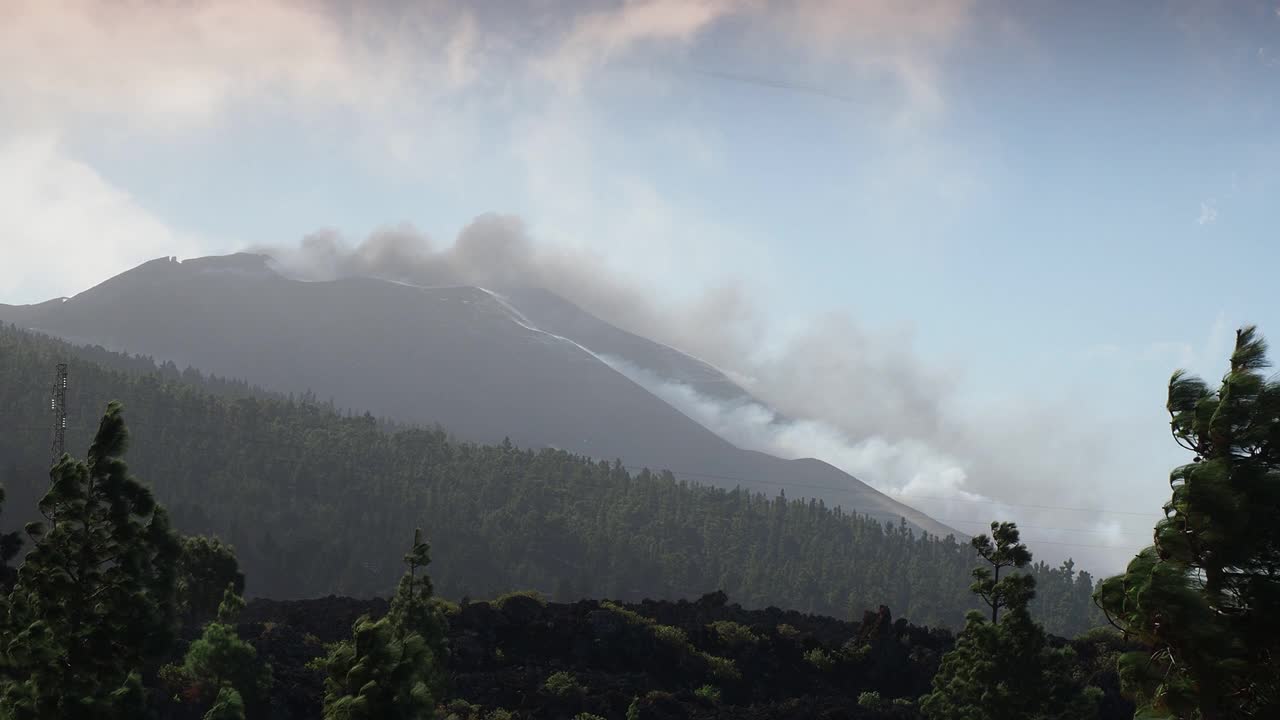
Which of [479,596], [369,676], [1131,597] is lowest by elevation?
[479,596]

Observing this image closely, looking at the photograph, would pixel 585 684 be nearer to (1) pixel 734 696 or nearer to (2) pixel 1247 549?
(1) pixel 734 696

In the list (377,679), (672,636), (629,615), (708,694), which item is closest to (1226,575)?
(377,679)

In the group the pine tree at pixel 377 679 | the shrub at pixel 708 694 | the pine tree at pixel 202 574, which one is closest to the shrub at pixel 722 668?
the shrub at pixel 708 694

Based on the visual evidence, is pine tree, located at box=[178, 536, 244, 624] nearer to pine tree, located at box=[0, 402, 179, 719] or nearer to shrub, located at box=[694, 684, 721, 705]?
shrub, located at box=[694, 684, 721, 705]

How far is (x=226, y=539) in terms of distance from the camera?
13212 cm

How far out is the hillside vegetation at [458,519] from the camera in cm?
14012

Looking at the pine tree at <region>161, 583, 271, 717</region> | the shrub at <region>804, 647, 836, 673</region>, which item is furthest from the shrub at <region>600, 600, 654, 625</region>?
the pine tree at <region>161, 583, 271, 717</region>

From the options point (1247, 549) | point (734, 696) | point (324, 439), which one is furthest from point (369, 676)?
point (324, 439)

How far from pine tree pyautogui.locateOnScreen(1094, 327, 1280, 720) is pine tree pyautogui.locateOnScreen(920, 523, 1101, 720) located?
46.8 feet

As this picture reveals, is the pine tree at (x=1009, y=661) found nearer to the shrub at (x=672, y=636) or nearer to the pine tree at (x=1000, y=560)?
the pine tree at (x=1000, y=560)

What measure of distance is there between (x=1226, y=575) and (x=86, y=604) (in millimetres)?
20350

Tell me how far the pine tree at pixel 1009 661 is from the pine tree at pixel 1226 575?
561 inches

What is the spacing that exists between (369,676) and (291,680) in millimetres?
28352

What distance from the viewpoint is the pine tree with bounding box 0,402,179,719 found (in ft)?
69.3
